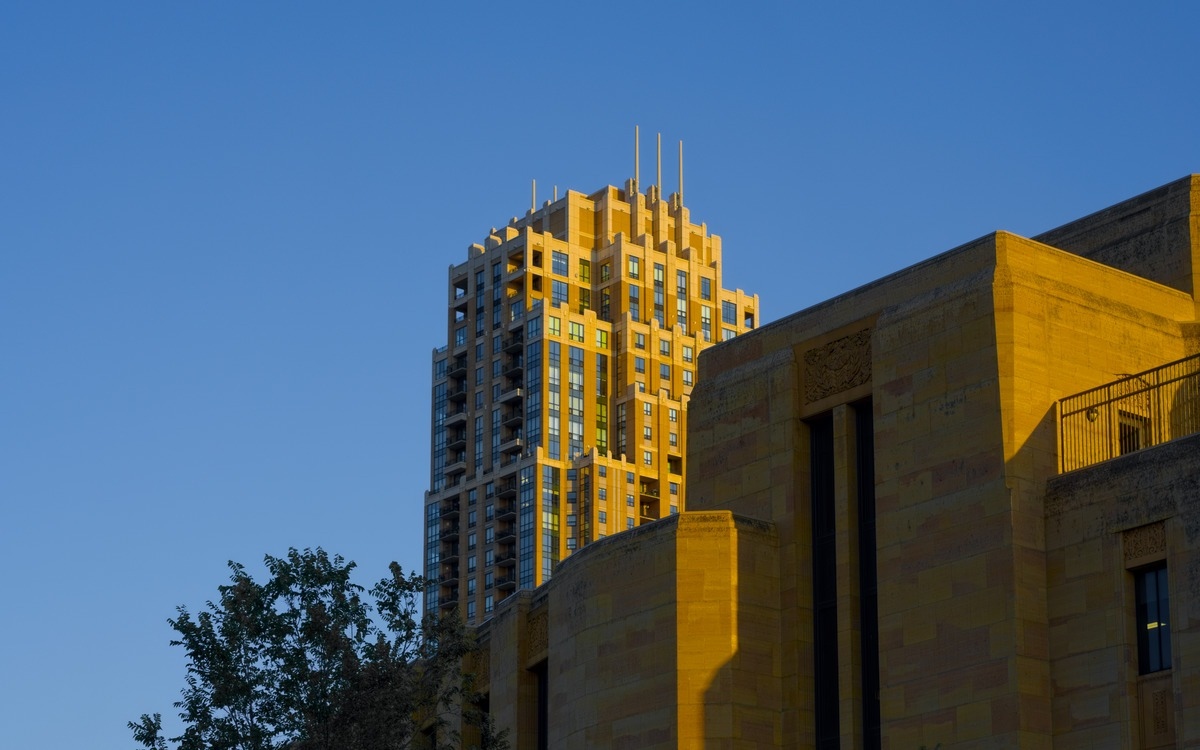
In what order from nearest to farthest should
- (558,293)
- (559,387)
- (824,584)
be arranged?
(824,584), (559,387), (558,293)

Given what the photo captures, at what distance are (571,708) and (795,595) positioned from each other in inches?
216

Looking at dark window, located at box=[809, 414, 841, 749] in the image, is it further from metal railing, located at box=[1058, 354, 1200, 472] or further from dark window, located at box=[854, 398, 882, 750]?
metal railing, located at box=[1058, 354, 1200, 472]

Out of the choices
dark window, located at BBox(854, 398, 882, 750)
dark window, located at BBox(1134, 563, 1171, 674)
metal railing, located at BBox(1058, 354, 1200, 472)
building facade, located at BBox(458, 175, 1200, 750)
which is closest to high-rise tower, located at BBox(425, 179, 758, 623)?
building facade, located at BBox(458, 175, 1200, 750)

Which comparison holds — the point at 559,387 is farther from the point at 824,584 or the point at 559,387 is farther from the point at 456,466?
the point at 824,584

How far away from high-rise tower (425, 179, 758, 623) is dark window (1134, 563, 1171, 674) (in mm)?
114643

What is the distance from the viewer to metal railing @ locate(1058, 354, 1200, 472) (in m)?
39.8

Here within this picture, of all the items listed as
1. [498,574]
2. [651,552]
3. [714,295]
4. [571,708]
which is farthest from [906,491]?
[714,295]

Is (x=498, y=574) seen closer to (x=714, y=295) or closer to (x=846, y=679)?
(x=714, y=295)

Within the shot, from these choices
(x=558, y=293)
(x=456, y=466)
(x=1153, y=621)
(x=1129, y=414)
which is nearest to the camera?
(x=1153, y=621)

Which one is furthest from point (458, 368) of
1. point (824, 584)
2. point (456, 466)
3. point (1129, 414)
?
point (1129, 414)

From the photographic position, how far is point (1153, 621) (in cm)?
3675

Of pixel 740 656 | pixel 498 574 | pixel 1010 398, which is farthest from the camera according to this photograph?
pixel 498 574

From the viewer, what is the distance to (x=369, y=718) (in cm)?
A: 3925

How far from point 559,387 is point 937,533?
118 metres
